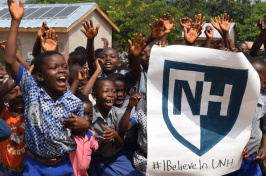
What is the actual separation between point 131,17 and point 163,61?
1884 cm

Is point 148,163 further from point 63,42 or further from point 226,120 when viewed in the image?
point 63,42

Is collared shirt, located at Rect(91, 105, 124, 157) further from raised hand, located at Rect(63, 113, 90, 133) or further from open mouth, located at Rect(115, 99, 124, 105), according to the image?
raised hand, located at Rect(63, 113, 90, 133)

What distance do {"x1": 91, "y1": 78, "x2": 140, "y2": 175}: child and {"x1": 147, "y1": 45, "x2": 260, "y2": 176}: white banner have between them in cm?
42

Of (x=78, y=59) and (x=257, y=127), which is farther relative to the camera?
(x=78, y=59)

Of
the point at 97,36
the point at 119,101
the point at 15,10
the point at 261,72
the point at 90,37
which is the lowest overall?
→ the point at 97,36

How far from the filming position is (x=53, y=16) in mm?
16047

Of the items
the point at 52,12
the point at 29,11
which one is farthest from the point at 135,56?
the point at 29,11

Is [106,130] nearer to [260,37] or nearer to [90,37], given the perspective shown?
[90,37]

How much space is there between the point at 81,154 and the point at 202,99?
3.92ft

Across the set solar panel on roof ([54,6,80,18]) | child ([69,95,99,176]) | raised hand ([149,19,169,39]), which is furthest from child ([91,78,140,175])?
solar panel on roof ([54,6,80,18])

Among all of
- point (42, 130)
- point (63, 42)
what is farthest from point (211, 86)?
point (63, 42)

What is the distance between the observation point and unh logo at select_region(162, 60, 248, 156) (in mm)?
3586

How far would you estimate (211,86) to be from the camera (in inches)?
143

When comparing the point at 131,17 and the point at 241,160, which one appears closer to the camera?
the point at 241,160
